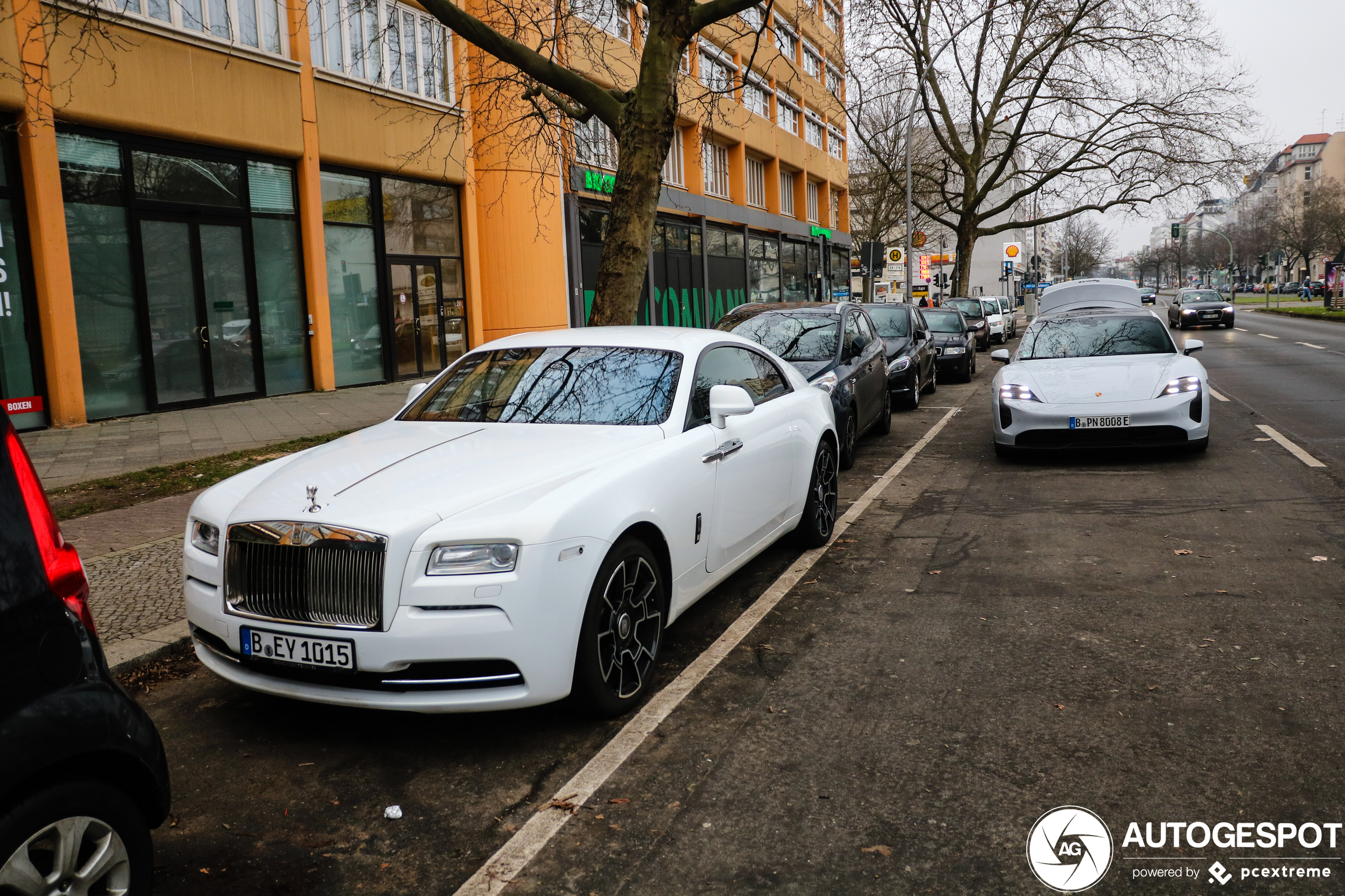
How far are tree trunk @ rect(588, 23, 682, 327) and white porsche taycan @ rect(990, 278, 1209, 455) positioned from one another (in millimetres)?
3985

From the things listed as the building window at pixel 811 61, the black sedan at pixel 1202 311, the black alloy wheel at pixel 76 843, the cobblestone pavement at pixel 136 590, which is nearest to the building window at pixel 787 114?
the building window at pixel 811 61

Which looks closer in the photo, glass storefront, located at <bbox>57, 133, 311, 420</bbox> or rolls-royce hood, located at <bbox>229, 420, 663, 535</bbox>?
rolls-royce hood, located at <bbox>229, 420, 663, 535</bbox>

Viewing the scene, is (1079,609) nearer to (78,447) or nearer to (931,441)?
(931,441)

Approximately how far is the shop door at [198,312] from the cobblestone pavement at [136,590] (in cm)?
889

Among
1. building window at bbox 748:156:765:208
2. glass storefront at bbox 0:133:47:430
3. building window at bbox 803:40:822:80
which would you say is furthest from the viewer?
building window at bbox 803:40:822:80

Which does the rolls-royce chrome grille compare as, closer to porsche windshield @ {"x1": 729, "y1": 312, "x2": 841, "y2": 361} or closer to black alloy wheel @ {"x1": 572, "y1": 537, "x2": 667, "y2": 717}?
black alloy wheel @ {"x1": 572, "y1": 537, "x2": 667, "y2": 717}

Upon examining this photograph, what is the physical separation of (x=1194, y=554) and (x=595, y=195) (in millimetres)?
21285

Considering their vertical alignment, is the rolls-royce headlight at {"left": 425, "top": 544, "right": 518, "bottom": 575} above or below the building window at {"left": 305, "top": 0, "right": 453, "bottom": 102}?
below

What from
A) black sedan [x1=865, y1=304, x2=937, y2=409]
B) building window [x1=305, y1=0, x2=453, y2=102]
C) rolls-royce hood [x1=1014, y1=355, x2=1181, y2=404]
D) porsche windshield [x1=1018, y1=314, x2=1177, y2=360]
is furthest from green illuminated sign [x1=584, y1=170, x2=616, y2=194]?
rolls-royce hood [x1=1014, y1=355, x2=1181, y2=404]

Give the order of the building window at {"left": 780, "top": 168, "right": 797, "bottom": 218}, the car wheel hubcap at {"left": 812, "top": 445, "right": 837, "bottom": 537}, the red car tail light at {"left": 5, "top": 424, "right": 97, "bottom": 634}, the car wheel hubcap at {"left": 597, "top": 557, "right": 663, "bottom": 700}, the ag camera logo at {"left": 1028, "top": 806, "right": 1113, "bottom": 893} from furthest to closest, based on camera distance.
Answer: the building window at {"left": 780, "top": 168, "right": 797, "bottom": 218}
the car wheel hubcap at {"left": 812, "top": 445, "right": 837, "bottom": 537}
the car wheel hubcap at {"left": 597, "top": 557, "right": 663, "bottom": 700}
the ag camera logo at {"left": 1028, "top": 806, "right": 1113, "bottom": 893}
the red car tail light at {"left": 5, "top": 424, "right": 97, "bottom": 634}

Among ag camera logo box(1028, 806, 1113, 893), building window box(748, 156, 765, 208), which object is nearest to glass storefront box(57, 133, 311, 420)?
ag camera logo box(1028, 806, 1113, 893)

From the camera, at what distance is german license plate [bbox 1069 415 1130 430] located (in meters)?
9.24

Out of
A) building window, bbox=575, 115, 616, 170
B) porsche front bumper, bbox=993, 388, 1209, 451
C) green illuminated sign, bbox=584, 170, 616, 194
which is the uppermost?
building window, bbox=575, 115, 616, 170

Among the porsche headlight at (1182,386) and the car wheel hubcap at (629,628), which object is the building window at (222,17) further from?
the car wheel hubcap at (629,628)
